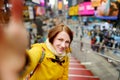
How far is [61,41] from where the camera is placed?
5.84 feet

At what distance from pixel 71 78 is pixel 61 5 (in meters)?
36.4

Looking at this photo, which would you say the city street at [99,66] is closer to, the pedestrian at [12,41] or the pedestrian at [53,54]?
the pedestrian at [53,54]

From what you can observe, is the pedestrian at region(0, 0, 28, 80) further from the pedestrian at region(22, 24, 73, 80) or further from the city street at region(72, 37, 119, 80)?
the city street at region(72, 37, 119, 80)

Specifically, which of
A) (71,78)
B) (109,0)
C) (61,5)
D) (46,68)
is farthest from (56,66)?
(61,5)

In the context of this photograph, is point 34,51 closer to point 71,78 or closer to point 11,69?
point 11,69

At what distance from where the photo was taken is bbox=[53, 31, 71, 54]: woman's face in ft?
5.83

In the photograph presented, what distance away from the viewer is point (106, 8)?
12.4 meters

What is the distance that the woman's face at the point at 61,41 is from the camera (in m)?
1.78

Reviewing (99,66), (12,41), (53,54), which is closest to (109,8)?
(99,66)

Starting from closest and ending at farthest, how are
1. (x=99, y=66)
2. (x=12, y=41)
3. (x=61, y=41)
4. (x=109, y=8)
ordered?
(x=12, y=41), (x=61, y=41), (x=99, y=66), (x=109, y=8)

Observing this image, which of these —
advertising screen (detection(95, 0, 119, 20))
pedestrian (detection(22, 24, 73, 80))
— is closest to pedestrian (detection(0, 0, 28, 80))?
pedestrian (detection(22, 24, 73, 80))

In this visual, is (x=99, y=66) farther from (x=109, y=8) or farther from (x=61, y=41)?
(x=61, y=41)

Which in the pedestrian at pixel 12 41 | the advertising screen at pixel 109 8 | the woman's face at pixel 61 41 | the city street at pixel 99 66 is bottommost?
the city street at pixel 99 66

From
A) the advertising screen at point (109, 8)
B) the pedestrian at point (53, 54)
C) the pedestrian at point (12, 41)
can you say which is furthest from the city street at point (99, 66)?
the pedestrian at point (12, 41)
